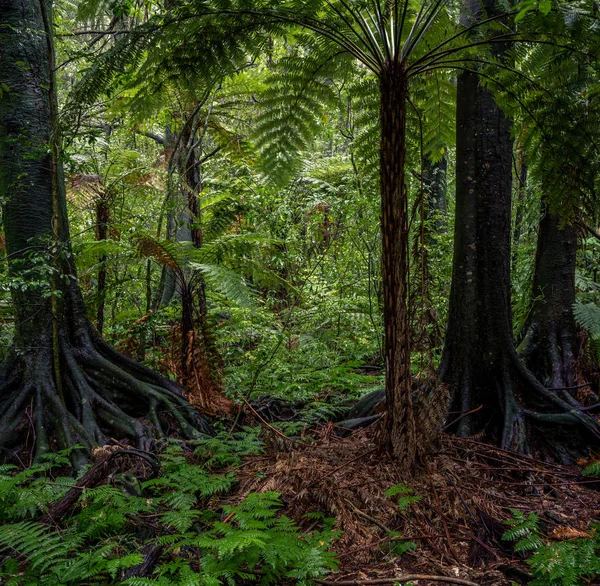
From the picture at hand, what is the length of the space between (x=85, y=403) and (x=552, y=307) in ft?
15.0

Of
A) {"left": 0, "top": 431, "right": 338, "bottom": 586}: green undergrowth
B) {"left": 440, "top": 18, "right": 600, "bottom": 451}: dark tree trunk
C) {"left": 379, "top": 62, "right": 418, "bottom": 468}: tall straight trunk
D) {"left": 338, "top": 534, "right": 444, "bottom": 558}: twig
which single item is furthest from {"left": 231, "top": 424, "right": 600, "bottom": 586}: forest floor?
{"left": 440, "top": 18, "right": 600, "bottom": 451}: dark tree trunk

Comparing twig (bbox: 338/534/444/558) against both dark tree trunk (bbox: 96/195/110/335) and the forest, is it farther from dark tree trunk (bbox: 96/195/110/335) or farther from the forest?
dark tree trunk (bbox: 96/195/110/335)

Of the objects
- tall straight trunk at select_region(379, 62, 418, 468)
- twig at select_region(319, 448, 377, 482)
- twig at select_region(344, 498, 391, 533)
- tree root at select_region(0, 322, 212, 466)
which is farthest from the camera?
tree root at select_region(0, 322, 212, 466)

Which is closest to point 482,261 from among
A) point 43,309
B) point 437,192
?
point 43,309

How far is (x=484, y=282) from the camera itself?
3.84 metres

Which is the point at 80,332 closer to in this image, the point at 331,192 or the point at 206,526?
the point at 206,526

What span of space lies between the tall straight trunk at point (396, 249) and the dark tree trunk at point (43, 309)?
2136 millimetres

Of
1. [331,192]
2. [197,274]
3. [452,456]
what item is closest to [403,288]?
[452,456]

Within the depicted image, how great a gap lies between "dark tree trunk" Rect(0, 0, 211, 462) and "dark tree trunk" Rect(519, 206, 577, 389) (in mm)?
3385

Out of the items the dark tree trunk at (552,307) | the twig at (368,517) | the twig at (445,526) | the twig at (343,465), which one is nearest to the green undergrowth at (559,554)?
the twig at (445,526)

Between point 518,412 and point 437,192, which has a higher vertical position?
point 437,192

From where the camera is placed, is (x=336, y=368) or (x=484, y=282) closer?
(x=484, y=282)

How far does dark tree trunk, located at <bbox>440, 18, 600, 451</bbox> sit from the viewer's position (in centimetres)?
378

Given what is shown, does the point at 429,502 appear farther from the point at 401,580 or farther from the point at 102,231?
the point at 102,231
